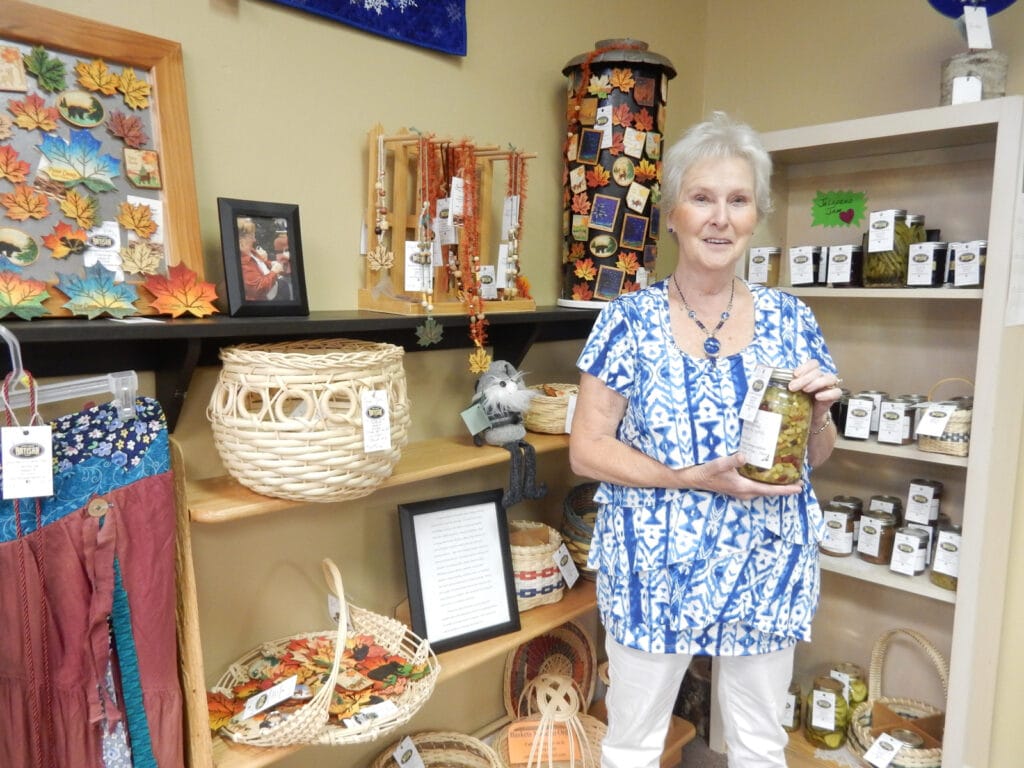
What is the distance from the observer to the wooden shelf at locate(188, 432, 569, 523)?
1221 mm

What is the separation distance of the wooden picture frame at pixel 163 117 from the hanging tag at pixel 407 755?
1139mm

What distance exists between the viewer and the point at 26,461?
1.00 meters

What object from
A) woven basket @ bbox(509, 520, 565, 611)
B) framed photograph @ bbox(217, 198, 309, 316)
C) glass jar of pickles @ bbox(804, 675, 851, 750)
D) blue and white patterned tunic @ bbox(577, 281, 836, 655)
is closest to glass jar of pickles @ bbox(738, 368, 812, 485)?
blue and white patterned tunic @ bbox(577, 281, 836, 655)

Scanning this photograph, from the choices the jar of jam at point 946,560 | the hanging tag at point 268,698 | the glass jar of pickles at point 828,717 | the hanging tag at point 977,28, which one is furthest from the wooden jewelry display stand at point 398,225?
the glass jar of pickles at point 828,717

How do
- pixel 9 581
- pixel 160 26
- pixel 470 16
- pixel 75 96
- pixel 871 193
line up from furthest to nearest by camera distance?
pixel 871 193
pixel 470 16
pixel 160 26
pixel 75 96
pixel 9 581

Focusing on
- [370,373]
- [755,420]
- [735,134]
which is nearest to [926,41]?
[735,134]

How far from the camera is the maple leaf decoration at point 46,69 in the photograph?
1122mm

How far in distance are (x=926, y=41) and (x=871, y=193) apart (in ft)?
1.33

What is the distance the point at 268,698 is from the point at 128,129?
100cm

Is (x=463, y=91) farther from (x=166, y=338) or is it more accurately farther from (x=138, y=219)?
(x=166, y=338)

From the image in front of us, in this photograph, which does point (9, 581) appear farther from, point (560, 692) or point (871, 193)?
point (871, 193)

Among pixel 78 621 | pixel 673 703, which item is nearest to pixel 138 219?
pixel 78 621

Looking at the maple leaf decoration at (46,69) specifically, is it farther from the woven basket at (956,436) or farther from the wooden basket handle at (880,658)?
the wooden basket handle at (880,658)

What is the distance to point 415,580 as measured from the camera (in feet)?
5.33
